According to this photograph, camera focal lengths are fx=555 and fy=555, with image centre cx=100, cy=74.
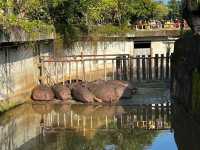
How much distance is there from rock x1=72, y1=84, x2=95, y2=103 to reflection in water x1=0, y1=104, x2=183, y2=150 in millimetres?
743

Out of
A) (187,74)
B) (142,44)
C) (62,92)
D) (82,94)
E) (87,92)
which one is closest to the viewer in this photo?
(187,74)

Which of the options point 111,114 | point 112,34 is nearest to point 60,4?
point 112,34

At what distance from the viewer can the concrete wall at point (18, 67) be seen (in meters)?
23.7

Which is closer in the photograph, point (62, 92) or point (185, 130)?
point (185, 130)

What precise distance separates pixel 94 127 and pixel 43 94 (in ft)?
22.4

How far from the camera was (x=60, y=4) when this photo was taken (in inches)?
1374

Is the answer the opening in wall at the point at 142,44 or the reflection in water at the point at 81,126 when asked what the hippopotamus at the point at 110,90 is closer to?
the reflection in water at the point at 81,126

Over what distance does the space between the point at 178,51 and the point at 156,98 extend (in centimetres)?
270

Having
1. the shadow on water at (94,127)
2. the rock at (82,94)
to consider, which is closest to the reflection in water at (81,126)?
the shadow on water at (94,127)

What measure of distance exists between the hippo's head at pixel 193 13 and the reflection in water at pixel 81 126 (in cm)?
376

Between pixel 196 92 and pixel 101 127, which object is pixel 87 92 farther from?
pixel 196 92

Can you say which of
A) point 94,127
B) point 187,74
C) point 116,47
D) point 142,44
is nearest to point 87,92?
point 187,74

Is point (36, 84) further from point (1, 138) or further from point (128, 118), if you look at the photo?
point (1, 138)

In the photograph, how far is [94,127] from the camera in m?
20.5
